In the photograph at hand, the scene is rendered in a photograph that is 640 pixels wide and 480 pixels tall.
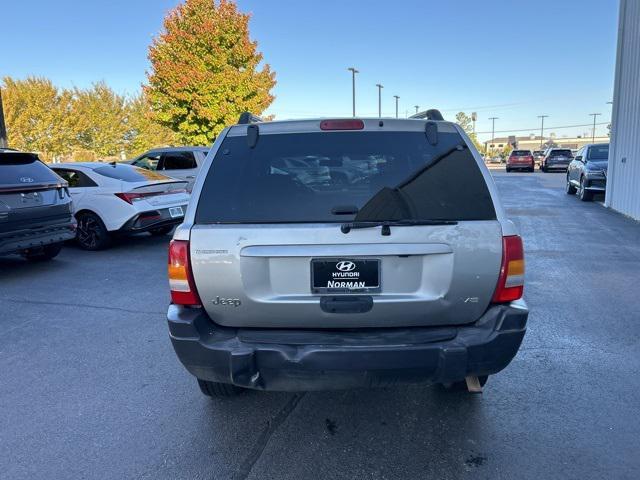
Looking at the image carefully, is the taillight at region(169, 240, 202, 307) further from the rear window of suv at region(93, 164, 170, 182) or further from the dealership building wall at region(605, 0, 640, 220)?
the dealership building wall at region(605, 0, 640, 220)

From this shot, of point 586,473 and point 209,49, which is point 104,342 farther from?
point 209,49

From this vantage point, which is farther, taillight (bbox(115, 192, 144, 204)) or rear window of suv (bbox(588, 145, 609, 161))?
rear window of suv (bbox(588, 145, 609, 161))

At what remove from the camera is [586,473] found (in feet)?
8.18

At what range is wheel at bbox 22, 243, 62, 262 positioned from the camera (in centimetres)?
761

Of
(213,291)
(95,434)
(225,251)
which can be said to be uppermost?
(225,251)

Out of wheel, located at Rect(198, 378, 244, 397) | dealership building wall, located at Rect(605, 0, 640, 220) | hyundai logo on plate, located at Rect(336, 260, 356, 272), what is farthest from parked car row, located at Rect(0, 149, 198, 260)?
dealership building wall, located at Rect(605, 0, 640, 220)

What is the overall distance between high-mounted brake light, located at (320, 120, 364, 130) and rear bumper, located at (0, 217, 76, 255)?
17.3ft

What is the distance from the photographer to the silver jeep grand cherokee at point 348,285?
2451 millimetres

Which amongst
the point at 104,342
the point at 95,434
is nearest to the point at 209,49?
the point at 104,342

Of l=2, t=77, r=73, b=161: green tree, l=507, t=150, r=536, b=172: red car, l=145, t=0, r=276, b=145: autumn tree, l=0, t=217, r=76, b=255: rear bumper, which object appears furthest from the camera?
l=507, t=150, r=536, b=172: red car

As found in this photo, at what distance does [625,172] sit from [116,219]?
11724 millimetres

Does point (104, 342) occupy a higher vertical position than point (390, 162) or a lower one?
lower

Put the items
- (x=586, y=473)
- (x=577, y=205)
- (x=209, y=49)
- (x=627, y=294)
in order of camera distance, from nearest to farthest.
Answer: (x=586, y=473) → (x=627, y=294) → (x=577, y=205) → (x=209, y=49)

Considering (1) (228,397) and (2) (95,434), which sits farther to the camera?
(1) (228,397)
